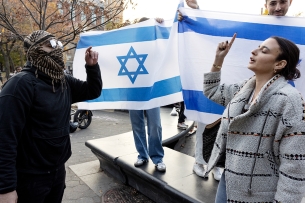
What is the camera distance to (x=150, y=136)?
11.0 ft

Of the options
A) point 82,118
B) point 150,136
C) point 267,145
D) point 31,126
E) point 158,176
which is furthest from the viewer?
point 82,118

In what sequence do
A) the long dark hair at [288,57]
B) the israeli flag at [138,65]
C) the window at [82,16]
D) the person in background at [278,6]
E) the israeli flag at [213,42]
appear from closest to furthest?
the long dark hair at [288,57], the person in background at [278,6], the israeli flag at [213,42], the israeli flag at [138,65], the window at [82,16]

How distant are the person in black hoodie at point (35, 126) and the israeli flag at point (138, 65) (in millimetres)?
1367

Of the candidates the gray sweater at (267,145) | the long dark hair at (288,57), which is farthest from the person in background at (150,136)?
the long dark hair at (288,57)

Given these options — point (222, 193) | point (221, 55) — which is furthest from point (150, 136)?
point (221, 55)

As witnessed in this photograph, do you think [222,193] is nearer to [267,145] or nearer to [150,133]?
[267,145]

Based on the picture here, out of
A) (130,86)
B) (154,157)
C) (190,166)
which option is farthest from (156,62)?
(190,166)

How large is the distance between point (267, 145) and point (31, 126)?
5.06 feet

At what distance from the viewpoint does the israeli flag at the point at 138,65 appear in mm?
3123

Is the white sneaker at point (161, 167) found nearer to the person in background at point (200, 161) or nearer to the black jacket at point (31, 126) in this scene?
the person in background at point (200, 161)

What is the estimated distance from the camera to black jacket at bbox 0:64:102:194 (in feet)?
5.19

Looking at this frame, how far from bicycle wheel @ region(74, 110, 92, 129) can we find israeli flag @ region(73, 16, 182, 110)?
4.37 m

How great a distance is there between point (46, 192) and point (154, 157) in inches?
69.9

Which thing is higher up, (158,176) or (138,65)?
(138,65)
